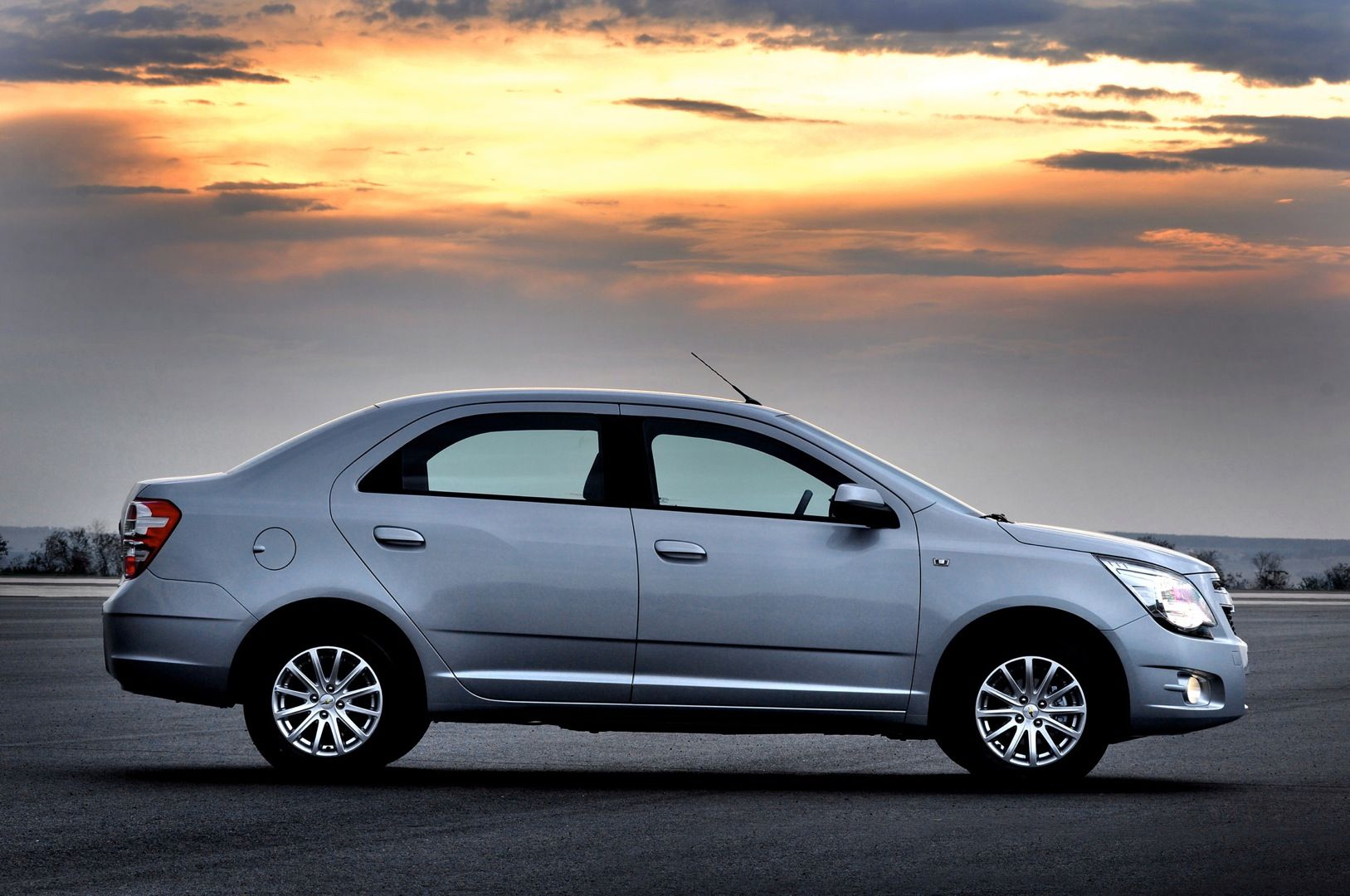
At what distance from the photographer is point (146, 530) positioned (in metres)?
9.47

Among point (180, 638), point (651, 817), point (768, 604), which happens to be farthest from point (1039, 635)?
point (180, 638)

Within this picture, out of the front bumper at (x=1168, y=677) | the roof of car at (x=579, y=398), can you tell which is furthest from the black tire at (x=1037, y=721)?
the roof of car at (x=579, y=398)

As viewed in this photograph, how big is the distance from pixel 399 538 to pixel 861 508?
2.28m

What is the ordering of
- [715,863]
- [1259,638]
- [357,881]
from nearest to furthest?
[357,881] → [715,863] → [1259,638]

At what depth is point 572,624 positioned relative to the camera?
926 centimetres

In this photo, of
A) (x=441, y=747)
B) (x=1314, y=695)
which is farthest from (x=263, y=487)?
(x=1314, y=695)

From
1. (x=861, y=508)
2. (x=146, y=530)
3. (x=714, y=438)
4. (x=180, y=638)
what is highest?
(x=714, y=438)

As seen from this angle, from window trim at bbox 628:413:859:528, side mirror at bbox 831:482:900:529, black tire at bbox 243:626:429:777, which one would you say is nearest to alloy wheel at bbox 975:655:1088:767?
side mirror at bbox 831:482:900:529

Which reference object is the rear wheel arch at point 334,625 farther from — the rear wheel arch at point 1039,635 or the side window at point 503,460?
the rear wheel arch at point 1039,635

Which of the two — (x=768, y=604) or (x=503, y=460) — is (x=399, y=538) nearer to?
(x=503, y=460)

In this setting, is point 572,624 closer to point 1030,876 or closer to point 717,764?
point 717,764

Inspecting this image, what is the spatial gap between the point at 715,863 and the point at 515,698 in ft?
7.85

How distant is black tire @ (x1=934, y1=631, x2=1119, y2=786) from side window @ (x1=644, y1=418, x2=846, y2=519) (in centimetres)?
113

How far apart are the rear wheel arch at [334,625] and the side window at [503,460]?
62cm
